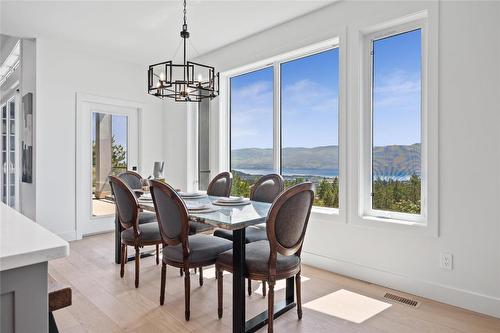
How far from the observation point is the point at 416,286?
2686mm

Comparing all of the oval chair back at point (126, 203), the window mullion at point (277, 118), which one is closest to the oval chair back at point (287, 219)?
the oval chair back at point (126, 203)

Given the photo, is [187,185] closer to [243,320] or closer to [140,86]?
[140,86]

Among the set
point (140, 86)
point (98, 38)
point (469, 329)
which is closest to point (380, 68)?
point (469, 329)

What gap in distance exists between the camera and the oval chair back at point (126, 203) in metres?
2.82

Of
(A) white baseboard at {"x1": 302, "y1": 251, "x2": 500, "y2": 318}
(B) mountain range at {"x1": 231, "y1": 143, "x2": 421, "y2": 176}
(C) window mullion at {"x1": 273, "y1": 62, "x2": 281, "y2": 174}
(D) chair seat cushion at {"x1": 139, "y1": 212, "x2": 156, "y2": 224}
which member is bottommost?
(A) white baseboard at {"x1": 302, "y1": 251, "x2": 500, "y2": 318}

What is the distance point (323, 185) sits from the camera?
141 inches

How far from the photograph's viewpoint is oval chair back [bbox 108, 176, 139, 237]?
2818mm

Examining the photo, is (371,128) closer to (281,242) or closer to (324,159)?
(324,159)

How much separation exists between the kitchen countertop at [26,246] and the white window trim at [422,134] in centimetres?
267

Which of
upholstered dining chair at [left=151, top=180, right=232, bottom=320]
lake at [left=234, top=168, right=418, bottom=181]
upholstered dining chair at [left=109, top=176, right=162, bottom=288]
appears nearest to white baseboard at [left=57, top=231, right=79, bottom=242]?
upholstered dining chair at [left=109, top=176, right=162, bottom=288]

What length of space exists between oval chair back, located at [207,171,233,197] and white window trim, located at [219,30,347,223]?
68cm

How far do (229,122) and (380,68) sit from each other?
7.56 feet

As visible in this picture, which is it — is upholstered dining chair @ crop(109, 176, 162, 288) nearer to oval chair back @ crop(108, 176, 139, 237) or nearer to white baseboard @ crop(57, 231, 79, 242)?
oval chair back @ crop(108, 176, 139, 237)

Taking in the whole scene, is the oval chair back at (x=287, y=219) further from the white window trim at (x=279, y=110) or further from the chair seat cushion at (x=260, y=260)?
the white window trim at (x=279, y=110)
